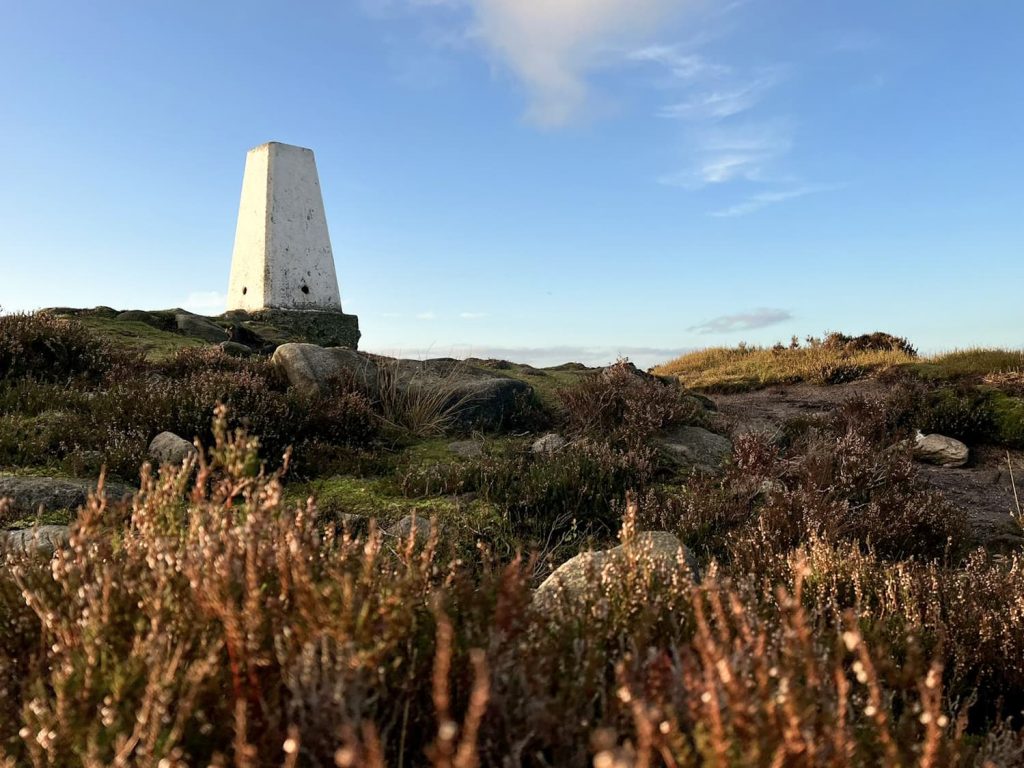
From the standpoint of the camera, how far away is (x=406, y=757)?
1934 millimetres

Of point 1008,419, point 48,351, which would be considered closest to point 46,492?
point 48,351

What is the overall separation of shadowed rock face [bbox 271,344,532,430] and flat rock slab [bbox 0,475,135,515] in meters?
3.18

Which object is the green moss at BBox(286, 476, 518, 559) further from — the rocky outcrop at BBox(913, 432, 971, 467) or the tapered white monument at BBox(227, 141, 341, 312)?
the tapered white monument at BBox(227, 141, 341, 312)

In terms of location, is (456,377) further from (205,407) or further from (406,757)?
(406,757)

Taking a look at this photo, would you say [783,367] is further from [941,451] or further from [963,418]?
[941,451]

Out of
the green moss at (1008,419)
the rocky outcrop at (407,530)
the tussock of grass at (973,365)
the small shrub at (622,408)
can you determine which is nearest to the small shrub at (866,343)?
the tussock of grass at (973,365)

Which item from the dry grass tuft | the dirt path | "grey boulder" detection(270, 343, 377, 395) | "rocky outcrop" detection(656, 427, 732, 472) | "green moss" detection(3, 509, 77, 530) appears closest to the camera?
the dry grass tuft

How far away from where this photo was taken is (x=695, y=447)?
28.9 feet

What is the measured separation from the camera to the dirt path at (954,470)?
23.4ft

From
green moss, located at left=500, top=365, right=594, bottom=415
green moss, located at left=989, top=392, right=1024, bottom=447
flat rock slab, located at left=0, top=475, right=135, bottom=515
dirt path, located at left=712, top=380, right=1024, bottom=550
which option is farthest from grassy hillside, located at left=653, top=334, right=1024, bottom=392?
flat rock slab, located at left=0, top=475, right=135, bottom=515

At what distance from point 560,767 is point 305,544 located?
1.04 m

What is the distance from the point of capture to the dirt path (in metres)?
7.13

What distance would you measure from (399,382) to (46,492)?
15.5 feet

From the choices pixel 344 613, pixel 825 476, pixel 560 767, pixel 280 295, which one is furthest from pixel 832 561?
pixel 280 295
